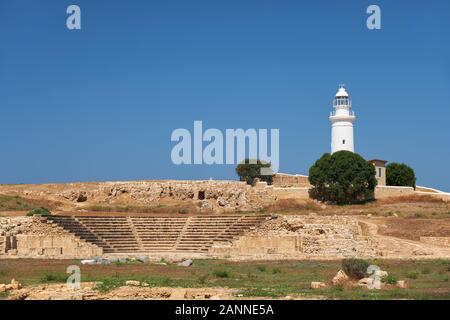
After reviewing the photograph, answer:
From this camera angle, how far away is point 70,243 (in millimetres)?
41594

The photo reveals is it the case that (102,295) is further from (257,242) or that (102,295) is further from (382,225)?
(382,225)

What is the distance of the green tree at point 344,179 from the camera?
57.0 meters

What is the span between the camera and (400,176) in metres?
65.9

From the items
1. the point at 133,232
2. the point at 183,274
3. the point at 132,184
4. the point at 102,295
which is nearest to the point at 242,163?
the point at 132,184

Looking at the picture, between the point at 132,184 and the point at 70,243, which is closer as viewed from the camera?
the point at 70,243

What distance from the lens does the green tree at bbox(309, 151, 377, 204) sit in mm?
57000

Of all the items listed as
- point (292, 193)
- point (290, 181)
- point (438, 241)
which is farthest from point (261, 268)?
point (290, 181)

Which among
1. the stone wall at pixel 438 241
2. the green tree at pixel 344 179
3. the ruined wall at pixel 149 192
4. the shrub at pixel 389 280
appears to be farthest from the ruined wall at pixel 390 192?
the shrub at pixel 389 280

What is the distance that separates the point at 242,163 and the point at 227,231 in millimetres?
33129

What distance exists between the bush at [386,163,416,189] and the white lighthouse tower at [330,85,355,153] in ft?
16.2

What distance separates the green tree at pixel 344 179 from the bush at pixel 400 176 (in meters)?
7.90

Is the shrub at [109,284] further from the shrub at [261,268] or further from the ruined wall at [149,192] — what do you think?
the ruined wall at [149,192]

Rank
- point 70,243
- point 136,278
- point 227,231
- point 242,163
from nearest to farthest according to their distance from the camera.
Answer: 1. point 136,278
2. point 70,243
3. point 227,231
4. point 242,163

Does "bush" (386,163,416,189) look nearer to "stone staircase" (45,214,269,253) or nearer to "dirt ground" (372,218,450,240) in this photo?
"dirt ground" (372,218,450,240)
